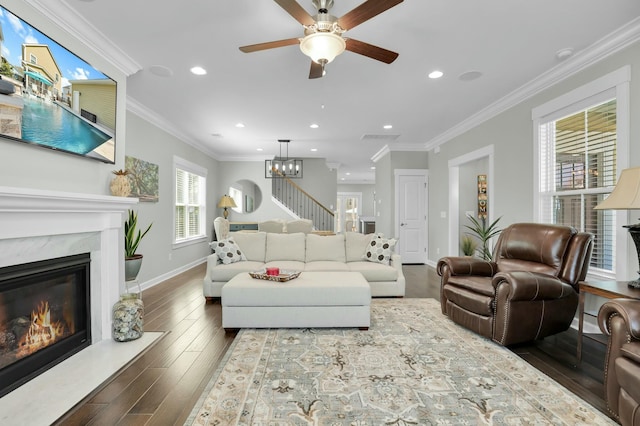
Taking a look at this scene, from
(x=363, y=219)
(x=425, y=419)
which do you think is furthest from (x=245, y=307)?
(x=363, y=219)

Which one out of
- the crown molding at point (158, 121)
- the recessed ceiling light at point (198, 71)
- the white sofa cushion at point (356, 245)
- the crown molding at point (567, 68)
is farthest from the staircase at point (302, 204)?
the recessed ceiling light at point (198, 71)

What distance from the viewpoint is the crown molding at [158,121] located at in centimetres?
431

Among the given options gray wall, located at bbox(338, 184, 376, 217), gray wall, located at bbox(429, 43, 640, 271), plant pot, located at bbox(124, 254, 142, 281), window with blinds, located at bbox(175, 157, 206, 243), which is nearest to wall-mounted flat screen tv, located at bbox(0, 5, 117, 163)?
plant pot, located at bbox(124, 254, 142, 281)

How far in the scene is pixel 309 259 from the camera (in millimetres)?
4621

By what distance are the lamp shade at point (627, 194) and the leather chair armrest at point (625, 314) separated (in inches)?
26.7

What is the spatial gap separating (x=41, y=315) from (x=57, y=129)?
1406 millimetres

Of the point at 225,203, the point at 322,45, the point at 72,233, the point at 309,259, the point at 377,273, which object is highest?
the point at 322,45

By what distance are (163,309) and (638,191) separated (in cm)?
450

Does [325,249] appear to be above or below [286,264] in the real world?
above

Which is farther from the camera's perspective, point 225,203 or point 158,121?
point 225,203

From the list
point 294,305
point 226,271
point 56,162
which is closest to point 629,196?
point 294,305

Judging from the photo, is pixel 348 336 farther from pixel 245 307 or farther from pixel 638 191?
pixel 638 191

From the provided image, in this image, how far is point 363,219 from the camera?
43.3 ft

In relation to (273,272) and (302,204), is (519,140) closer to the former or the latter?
(273,272)
